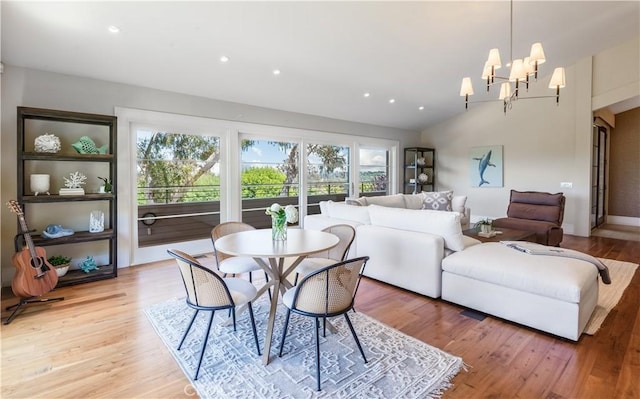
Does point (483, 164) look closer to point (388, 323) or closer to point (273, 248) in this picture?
point (388, 323)

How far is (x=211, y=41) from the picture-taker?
11.6ft

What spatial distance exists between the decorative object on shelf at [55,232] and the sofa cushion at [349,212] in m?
3.20

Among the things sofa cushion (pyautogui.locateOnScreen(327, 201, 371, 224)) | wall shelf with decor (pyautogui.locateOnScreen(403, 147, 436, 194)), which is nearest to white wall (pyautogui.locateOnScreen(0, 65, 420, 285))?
sofa cushion (pyautogui.locateOnScreen(327, 201, 371, 224))

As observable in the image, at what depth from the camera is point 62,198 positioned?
3.56 meters

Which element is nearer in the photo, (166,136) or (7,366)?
(7,366)

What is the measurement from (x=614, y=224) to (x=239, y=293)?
977cm

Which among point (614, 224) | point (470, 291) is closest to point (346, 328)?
point (470, 291)

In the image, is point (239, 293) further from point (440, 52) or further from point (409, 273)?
point (440, 52)

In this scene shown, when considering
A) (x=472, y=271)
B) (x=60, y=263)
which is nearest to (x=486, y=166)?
(x=472, y=271)

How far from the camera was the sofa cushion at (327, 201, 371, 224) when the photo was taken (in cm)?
405

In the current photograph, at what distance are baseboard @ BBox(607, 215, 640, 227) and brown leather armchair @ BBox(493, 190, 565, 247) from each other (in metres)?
4.10

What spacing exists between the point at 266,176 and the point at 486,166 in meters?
5.35

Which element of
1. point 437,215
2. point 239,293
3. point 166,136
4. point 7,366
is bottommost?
point 7,366

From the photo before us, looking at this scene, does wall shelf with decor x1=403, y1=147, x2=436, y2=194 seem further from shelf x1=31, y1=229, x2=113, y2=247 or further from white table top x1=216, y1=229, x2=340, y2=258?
shelf x1=31, y1=229, x2=113, y2=247
